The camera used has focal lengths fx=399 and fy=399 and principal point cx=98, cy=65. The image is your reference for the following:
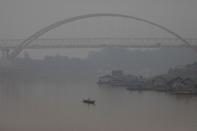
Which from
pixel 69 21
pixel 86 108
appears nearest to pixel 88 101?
pixel 86 108

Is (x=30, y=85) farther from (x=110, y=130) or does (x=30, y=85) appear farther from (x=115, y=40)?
(x=110, y=130)

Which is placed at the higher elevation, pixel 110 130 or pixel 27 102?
pixel 27 102

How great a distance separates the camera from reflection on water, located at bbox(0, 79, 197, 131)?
388cm

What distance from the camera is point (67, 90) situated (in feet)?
16.1

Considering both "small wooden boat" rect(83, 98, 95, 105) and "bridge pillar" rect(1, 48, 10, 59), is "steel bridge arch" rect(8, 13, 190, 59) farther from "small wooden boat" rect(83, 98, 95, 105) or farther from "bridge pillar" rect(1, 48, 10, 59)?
"small wooden boat" rect(83, 98, 95, 105)

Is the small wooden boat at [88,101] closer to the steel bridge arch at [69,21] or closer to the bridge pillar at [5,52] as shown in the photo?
the steel bridge arch at [69,21]

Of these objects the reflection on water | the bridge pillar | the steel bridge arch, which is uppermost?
the steel bridge arch

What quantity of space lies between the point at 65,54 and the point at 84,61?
26cm

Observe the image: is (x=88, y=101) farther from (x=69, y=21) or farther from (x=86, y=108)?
(x=69, y=21)

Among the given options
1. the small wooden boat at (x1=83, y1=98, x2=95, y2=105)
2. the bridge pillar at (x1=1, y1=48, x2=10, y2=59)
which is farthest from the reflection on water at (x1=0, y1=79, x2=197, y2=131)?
the bridge pillar at (x1=1, y1=48, x2=10, y2=59)

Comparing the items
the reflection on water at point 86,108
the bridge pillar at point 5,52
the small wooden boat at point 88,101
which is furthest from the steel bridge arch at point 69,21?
the small wooden boat at point 88,101

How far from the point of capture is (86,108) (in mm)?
4492

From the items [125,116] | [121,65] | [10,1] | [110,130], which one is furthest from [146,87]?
[10,1]

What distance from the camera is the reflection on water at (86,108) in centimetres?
388
